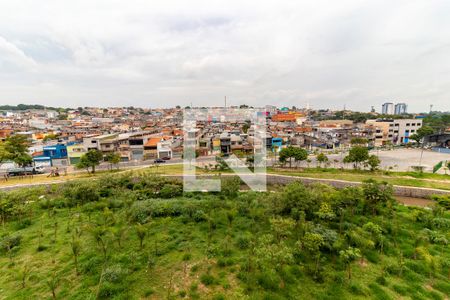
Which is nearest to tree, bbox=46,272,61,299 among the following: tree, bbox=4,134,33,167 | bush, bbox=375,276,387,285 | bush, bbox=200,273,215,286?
bush, bbox=200,273,215,286

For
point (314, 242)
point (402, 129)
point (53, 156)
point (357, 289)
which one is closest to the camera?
point (357, 289)

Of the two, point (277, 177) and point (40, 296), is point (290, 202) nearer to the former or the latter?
point (40, 296)

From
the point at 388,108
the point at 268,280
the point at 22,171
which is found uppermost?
the point at 388,108

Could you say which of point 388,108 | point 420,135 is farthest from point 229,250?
point 388,108

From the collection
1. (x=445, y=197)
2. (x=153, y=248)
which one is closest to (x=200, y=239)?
(x=153, y=248)

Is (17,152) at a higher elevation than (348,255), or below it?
higher

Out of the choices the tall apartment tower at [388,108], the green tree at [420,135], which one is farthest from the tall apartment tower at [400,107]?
the green tree at [420,135]

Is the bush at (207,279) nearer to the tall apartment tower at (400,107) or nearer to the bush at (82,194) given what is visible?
the bush at (82,194)

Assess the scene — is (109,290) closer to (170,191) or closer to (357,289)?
(357,289)
